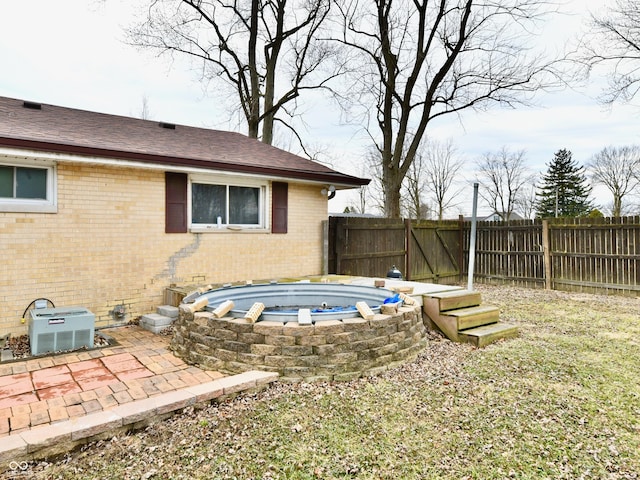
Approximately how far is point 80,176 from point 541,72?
12852 mm

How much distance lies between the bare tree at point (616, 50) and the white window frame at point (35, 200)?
1405 centimetres

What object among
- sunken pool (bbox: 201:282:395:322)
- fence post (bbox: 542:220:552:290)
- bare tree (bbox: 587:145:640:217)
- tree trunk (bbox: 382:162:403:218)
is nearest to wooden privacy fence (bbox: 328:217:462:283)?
tree trunk (bbox: 382:162:403:218)

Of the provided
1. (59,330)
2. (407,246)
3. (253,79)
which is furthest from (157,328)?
(253,79)

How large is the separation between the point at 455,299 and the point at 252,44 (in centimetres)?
1202

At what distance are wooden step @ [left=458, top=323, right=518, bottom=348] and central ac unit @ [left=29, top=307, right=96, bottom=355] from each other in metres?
4.41

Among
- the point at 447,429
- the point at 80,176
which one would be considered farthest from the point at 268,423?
the point at 80,176

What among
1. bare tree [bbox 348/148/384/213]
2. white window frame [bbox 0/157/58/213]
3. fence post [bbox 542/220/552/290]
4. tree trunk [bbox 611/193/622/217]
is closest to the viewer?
white window frame [bbox 0/157/58/213]

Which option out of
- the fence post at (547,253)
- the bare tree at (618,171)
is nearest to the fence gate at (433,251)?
the fence post at (547,253)

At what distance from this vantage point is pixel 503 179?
35.7m

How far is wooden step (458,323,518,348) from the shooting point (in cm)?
501

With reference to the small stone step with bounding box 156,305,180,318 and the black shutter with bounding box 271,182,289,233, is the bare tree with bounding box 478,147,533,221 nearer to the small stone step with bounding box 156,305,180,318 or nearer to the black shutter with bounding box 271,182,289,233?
the black shutter with bounding box 271,182,289,233

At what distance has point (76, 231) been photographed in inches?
215

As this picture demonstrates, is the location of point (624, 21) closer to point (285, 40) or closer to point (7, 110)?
point (285, 40)

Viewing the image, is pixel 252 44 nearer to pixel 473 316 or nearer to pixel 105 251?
pixel 105 251
